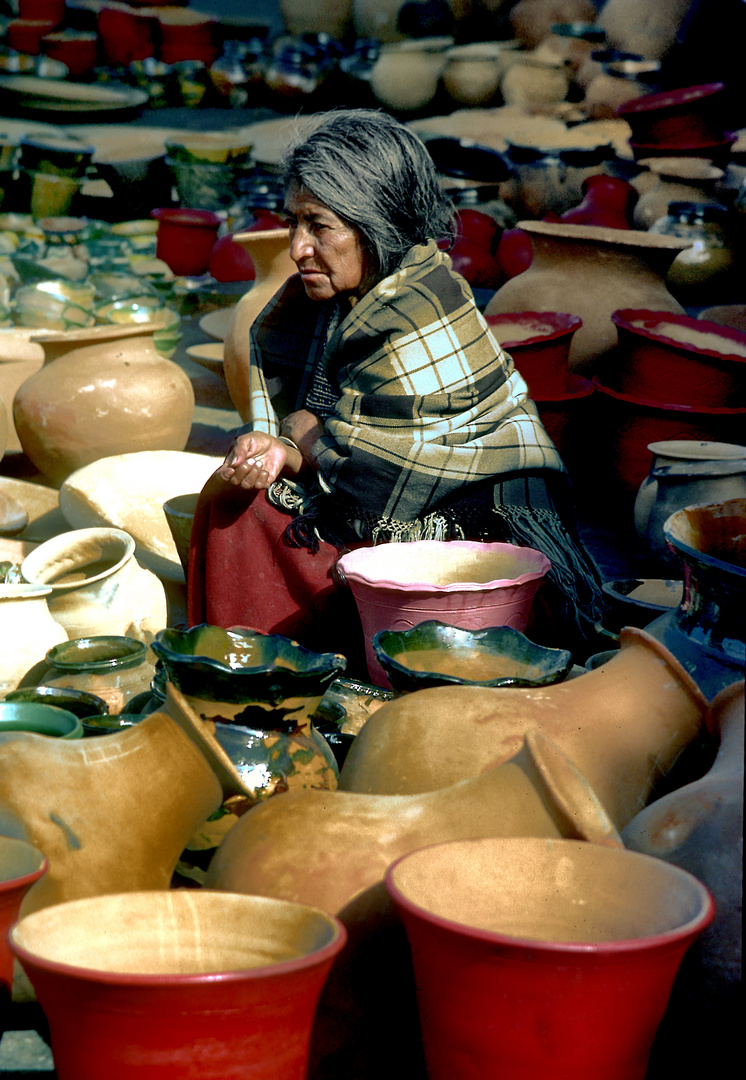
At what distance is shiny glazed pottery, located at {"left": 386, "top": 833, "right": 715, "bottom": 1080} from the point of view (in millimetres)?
1176

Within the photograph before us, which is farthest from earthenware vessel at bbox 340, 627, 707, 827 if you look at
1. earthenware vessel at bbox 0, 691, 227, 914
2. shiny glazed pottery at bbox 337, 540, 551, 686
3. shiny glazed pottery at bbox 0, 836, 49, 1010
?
shiny glazed pottery at bbox 0, 836, 49, 1010

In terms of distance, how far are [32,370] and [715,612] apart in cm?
389

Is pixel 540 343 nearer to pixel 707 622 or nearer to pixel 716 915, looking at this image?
pixel 707 622

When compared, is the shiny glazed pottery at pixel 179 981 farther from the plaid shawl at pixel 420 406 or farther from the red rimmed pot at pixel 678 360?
the red rimmed pot at pixel 678 360

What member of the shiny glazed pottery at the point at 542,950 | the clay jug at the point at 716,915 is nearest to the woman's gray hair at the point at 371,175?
the clay jug at the point at 716,915

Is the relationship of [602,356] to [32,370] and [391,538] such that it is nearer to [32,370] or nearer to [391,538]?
[391,538]

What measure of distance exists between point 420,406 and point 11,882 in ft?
6.02

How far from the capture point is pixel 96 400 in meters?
4.35

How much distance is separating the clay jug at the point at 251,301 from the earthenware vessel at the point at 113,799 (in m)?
3.02

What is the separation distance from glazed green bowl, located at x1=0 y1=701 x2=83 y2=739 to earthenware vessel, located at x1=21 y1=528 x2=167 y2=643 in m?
0.92

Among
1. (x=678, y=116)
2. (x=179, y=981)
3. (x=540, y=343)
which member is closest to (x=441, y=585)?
(x=179, y=981)

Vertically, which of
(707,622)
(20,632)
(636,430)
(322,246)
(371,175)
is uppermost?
(371,175)

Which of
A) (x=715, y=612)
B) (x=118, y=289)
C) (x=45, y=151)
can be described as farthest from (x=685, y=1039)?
(x=45, y=151)

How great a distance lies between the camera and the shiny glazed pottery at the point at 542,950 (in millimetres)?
1176
